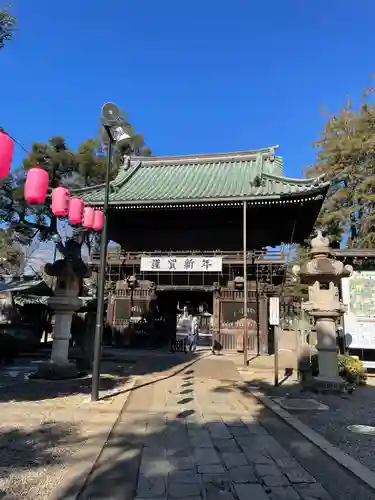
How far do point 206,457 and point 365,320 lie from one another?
9.47 metres

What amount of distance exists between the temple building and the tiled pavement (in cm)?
1082

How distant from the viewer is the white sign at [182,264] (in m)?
18.2

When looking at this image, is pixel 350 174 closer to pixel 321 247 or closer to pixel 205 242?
pixel 205 242

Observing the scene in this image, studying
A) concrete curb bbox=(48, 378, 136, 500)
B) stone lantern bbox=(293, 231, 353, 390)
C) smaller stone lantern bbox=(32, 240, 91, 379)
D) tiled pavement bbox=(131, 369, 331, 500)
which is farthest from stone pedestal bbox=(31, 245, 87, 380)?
stone lantern bbox=(293, 231, 353, 390)

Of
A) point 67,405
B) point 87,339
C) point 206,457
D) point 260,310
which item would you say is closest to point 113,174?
point 260,310

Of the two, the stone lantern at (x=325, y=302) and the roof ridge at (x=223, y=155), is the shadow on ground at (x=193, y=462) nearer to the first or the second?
the stone lantern at (x=325, y=302)

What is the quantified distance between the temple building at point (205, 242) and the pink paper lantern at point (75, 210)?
8684mm

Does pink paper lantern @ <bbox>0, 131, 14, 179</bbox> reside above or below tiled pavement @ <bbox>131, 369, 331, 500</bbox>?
above

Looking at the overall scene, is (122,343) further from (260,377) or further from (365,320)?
(365,320)

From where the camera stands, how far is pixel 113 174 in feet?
103

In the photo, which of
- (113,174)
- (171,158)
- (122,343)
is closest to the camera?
(122,343)

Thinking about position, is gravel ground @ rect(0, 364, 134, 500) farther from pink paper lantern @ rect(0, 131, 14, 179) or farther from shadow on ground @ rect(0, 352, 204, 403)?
pink paper lantern @ rect(0, 131, 14, 179)

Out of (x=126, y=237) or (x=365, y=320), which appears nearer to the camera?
(x=365, y=320)

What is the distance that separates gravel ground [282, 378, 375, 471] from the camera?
4.96 meters
